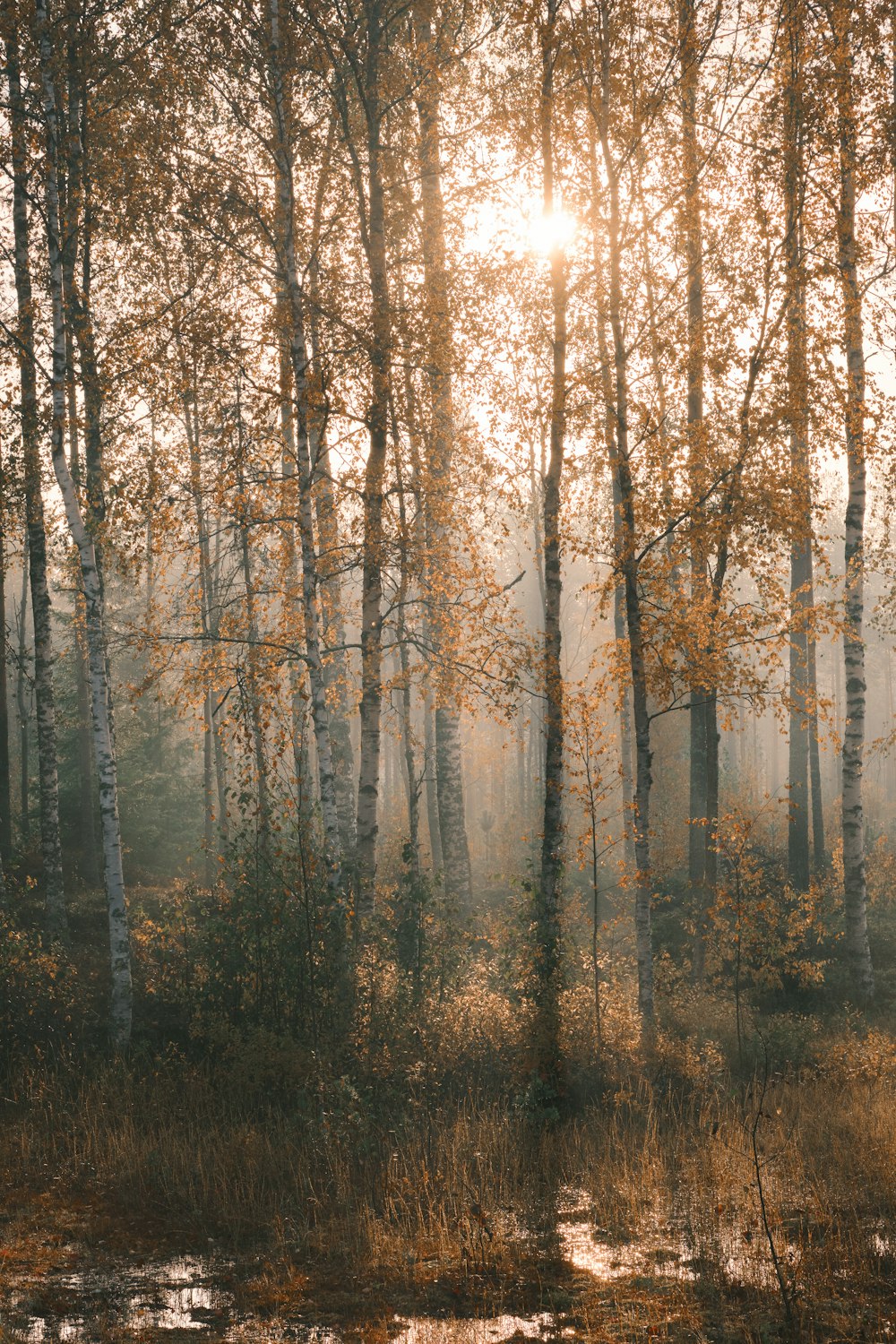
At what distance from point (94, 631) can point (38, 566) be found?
3.23 meters

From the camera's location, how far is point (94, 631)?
10.1m

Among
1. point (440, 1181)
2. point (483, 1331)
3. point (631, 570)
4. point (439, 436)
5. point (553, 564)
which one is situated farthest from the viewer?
point (439, 436)

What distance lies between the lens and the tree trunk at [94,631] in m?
9.78

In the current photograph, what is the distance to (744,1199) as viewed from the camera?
6625mm

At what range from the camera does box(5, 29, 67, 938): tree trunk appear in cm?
1137

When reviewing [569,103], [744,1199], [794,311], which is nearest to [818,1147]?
[744,1199]

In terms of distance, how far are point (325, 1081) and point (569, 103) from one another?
1059 centimetres

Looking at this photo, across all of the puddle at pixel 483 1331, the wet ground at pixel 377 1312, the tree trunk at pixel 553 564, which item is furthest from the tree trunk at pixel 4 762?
the puddle at pixel 483 1331

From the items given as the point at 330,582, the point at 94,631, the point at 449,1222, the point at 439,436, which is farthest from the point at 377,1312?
the point at 330,582

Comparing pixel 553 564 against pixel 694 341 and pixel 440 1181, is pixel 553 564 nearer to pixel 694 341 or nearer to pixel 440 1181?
pixel 694 341

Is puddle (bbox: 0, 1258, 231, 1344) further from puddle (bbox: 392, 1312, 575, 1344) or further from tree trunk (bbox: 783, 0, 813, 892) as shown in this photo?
tree trunk (bbox: 783, 0, 813, 892)

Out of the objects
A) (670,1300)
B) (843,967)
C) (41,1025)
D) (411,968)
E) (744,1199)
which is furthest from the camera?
(843,967)

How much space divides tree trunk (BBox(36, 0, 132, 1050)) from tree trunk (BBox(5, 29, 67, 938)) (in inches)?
51.2

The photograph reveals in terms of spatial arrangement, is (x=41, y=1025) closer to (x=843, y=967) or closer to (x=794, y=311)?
(x=843, y=967)
